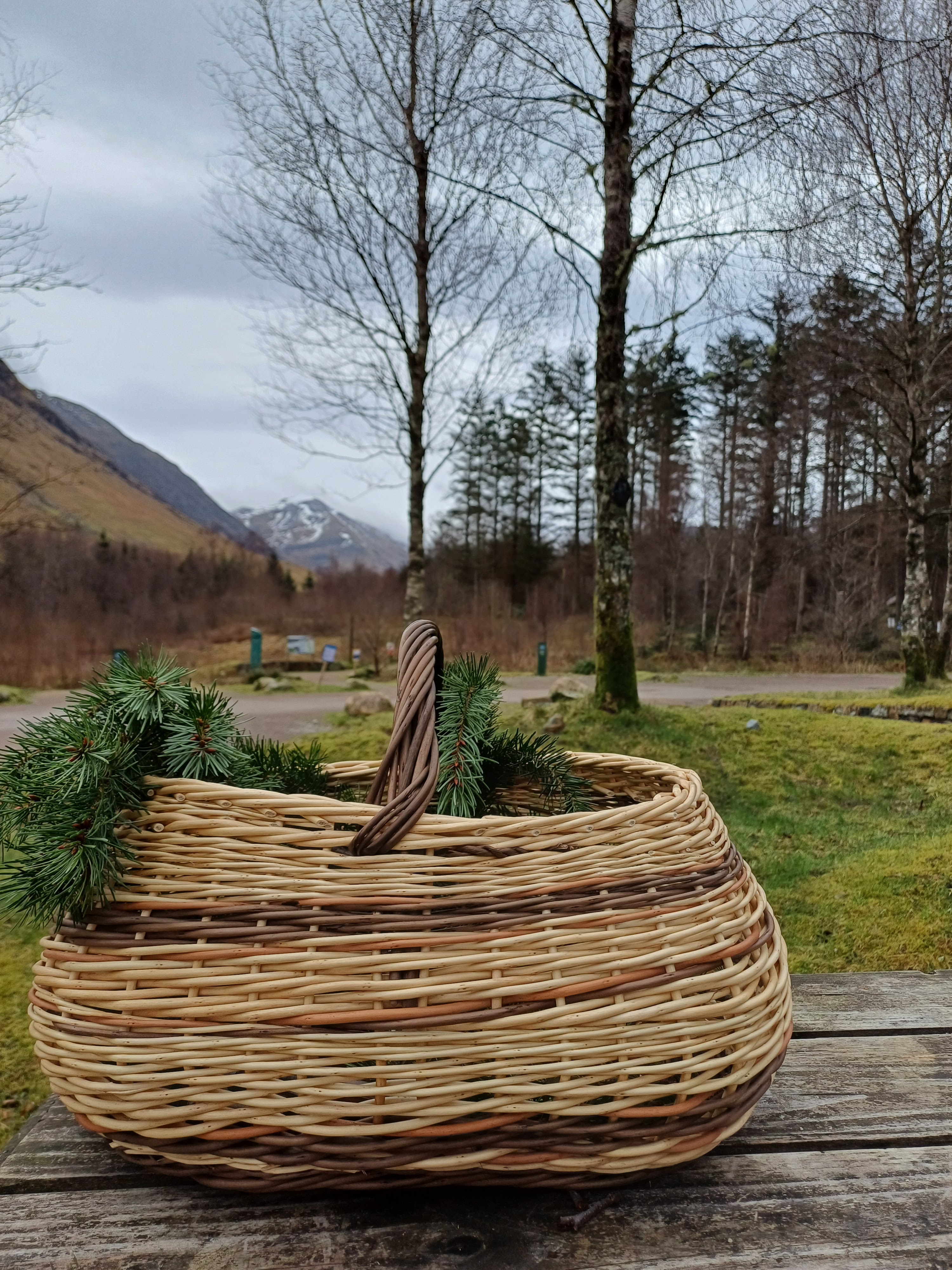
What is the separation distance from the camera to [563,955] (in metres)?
0.73

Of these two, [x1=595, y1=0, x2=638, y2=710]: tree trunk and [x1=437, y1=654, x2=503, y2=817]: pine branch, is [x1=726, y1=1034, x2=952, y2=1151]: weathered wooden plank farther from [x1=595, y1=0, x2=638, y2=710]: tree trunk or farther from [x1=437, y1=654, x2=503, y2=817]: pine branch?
[x1=595, y1=0, x2=638, y2=710]: tree trunk

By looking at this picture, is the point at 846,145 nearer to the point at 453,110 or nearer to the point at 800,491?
the point at 453,110

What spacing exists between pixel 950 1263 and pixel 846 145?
7.92 meters

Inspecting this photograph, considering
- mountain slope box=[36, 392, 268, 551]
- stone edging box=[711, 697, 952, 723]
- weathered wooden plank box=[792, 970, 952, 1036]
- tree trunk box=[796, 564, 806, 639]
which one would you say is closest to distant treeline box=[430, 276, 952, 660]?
tree trunk box=[796, 564, 806, 639]

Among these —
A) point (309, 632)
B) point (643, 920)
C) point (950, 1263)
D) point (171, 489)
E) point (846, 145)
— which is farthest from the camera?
point (171, 489)

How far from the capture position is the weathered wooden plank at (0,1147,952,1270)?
66 cm

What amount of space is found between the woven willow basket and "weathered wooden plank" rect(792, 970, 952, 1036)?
0.42 metres

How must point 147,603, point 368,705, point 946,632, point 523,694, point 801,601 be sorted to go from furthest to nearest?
point 147,603
point 801,601
point 946,632
point 523,694
point 368,705

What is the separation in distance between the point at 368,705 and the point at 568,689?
2.37 meters

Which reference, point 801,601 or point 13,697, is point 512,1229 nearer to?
point 13,697

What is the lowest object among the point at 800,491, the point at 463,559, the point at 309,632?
the point at 309,632

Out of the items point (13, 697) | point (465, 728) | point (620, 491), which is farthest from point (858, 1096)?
point (13, 697)

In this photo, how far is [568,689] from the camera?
9141 mm

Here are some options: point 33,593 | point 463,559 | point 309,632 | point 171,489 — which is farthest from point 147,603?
point 171,489
